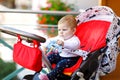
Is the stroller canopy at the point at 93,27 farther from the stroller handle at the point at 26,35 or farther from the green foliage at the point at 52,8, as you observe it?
the green foliage at the point at 52,8

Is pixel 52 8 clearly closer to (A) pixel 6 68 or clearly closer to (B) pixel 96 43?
(A) pixel 6 68

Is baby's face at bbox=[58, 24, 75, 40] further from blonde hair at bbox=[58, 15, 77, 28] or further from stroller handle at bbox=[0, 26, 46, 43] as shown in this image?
stroller handle at bbox=[0, 26, 46, 43]

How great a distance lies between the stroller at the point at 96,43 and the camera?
6.37 ft

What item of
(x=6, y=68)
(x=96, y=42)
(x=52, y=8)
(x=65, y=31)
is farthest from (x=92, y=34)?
(x=52, y=8)

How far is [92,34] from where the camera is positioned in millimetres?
2357

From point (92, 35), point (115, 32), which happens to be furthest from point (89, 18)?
point (115, 32)

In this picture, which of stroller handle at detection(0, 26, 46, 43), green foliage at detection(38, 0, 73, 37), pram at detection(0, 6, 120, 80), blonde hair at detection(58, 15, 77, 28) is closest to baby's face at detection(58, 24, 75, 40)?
blonde hair at detection(58, 15, 77, 28)

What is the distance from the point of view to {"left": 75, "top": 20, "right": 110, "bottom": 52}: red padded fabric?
2.22 meters

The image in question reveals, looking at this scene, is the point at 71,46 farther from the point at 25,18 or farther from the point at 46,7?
the point at 46,7

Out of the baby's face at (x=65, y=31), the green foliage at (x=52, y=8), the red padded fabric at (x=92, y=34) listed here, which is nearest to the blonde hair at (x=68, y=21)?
the baby's face at (x=65, y=31)

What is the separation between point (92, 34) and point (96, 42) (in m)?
0.13

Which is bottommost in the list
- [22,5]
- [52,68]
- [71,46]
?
[22,5]

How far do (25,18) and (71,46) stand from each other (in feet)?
8.92

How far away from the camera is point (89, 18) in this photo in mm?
2447
